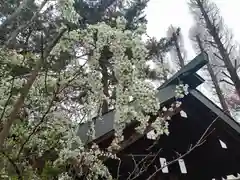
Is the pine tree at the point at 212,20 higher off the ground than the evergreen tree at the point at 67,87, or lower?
higher

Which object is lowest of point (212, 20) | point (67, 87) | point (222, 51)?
point (67, 87)

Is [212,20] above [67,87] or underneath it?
above

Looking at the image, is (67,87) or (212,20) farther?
(212,20)

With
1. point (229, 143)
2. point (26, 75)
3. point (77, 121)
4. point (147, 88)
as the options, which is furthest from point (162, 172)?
point (26, 75)

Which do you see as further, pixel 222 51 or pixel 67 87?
pixel 222 51

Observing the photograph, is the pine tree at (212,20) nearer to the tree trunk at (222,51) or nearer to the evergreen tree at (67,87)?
the tree trunk at (222,51)

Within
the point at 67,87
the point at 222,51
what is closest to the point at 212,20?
the point at 222,51

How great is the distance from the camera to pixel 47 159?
299 cm

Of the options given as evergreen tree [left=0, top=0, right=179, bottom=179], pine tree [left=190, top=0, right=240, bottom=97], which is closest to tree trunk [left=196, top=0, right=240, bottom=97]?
pine tree [left=190, top=0, right=240, bottom=97]

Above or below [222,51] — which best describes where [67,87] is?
below

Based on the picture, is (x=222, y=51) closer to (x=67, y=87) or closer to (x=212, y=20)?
(x=212, y=20)

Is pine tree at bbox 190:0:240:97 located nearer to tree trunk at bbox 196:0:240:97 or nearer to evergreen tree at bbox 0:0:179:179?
tree trunk at bbox 196:0:240:97

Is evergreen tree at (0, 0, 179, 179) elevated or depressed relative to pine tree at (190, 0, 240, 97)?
depressed

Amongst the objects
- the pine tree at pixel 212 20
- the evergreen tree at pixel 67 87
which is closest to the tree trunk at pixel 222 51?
the pine tree at pixel 212 20
